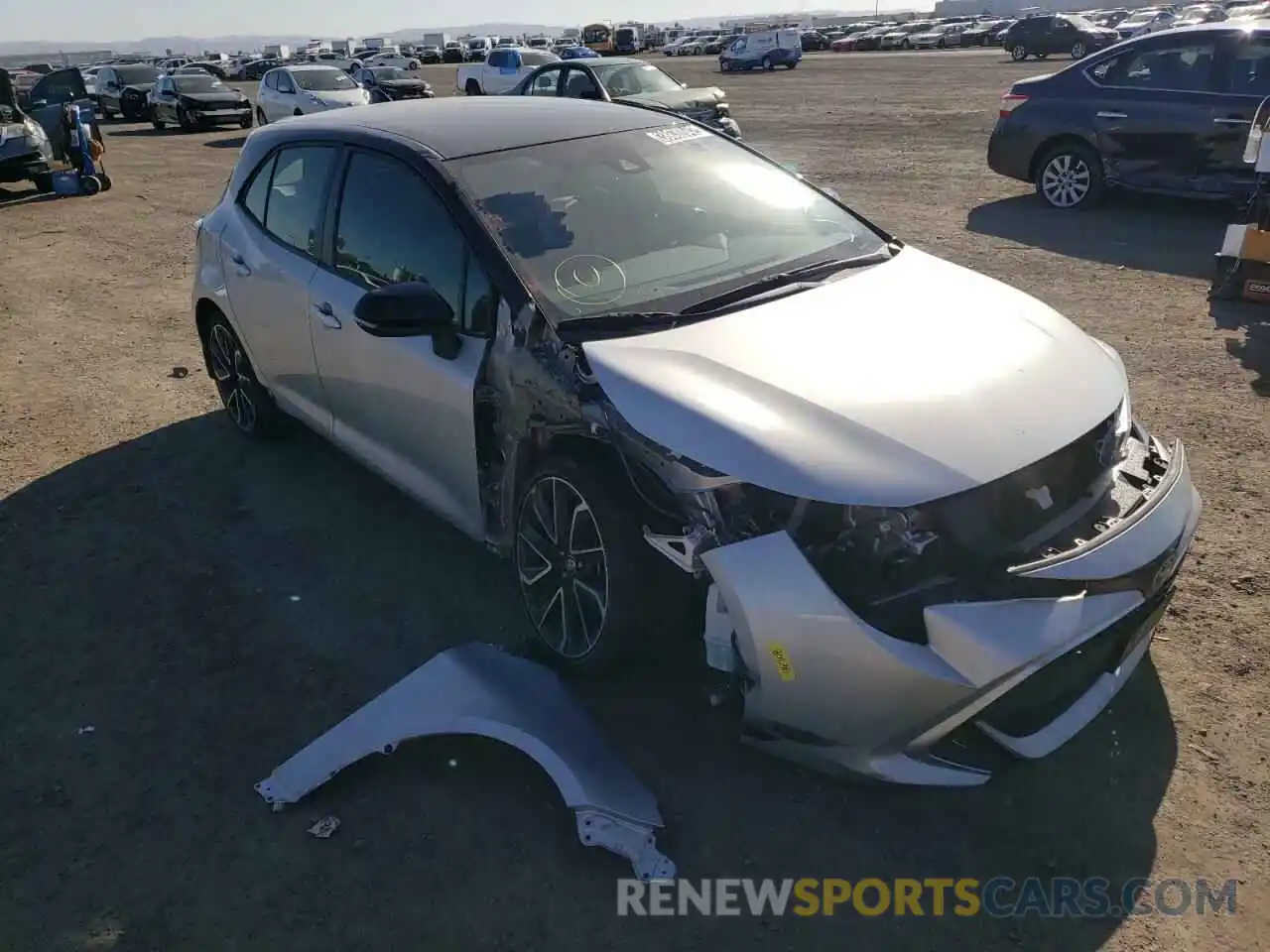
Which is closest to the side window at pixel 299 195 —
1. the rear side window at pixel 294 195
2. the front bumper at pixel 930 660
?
the rear side window at pixel 294 195

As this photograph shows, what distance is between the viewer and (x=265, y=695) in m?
3.48

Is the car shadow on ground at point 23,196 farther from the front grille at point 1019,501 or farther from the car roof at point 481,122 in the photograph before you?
the front grille at point 1019,501

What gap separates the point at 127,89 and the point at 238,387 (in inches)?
1080

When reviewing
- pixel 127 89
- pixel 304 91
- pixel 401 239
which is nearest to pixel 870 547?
pixel 401 239

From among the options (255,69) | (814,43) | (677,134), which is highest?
(677,134)

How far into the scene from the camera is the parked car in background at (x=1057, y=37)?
1533 inches

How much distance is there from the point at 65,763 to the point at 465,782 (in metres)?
1.32

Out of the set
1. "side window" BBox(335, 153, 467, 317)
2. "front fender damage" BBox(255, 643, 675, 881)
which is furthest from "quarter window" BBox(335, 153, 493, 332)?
"front fender damage" BBox(255, 643, 675, 881)

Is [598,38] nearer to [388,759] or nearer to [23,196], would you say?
[23,196]

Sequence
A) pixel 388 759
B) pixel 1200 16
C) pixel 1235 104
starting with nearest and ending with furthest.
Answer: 1. pixel 388 759
2. pixel 1235 104
3. pixel 1200 16

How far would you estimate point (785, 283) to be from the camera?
354cm

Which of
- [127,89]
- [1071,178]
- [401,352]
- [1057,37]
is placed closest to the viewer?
[401,352]

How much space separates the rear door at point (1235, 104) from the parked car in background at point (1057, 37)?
34.6 m

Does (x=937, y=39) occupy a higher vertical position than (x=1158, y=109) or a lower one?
lower
